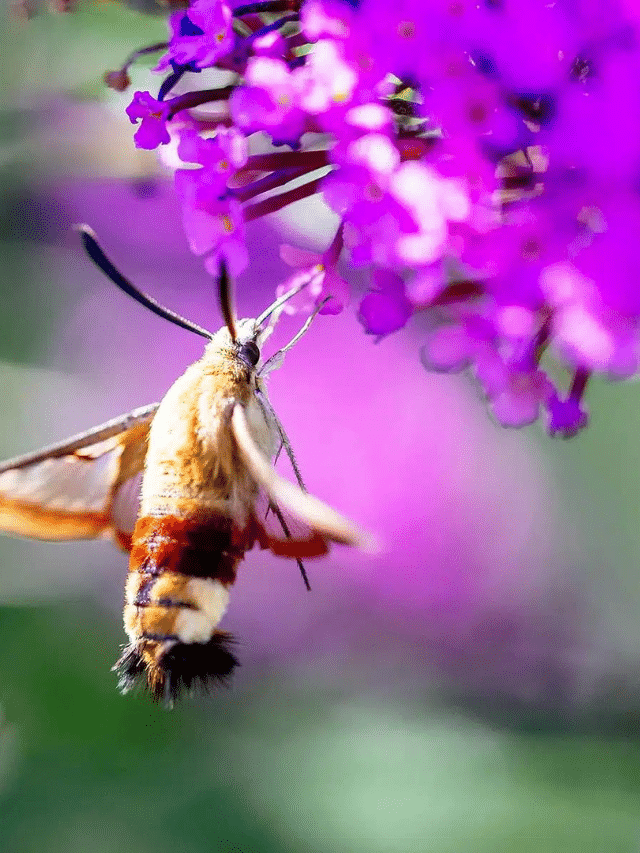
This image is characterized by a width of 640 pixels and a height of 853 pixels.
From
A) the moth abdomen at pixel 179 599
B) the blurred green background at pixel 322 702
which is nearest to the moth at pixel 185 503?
the moth abdomen at pixel 179 599

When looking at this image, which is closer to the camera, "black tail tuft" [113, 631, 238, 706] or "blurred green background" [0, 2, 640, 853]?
"black tail tuft" [113, 631, 238, 706]

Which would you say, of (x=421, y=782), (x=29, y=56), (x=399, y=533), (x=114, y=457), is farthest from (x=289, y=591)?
(x=29, y=56)

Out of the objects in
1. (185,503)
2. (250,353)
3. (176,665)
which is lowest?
(176,665)

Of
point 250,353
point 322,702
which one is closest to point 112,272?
point 250,353

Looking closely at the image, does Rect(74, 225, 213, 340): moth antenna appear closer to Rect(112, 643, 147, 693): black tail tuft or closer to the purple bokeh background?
Rect(112, 643, 147, 693): black tail tuft

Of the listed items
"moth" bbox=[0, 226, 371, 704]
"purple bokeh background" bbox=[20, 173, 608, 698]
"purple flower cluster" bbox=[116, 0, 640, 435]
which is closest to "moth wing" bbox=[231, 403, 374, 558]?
"moth" bbox=[0, 226, 371, 704]

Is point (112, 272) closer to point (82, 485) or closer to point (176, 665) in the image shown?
point (82, 485)
